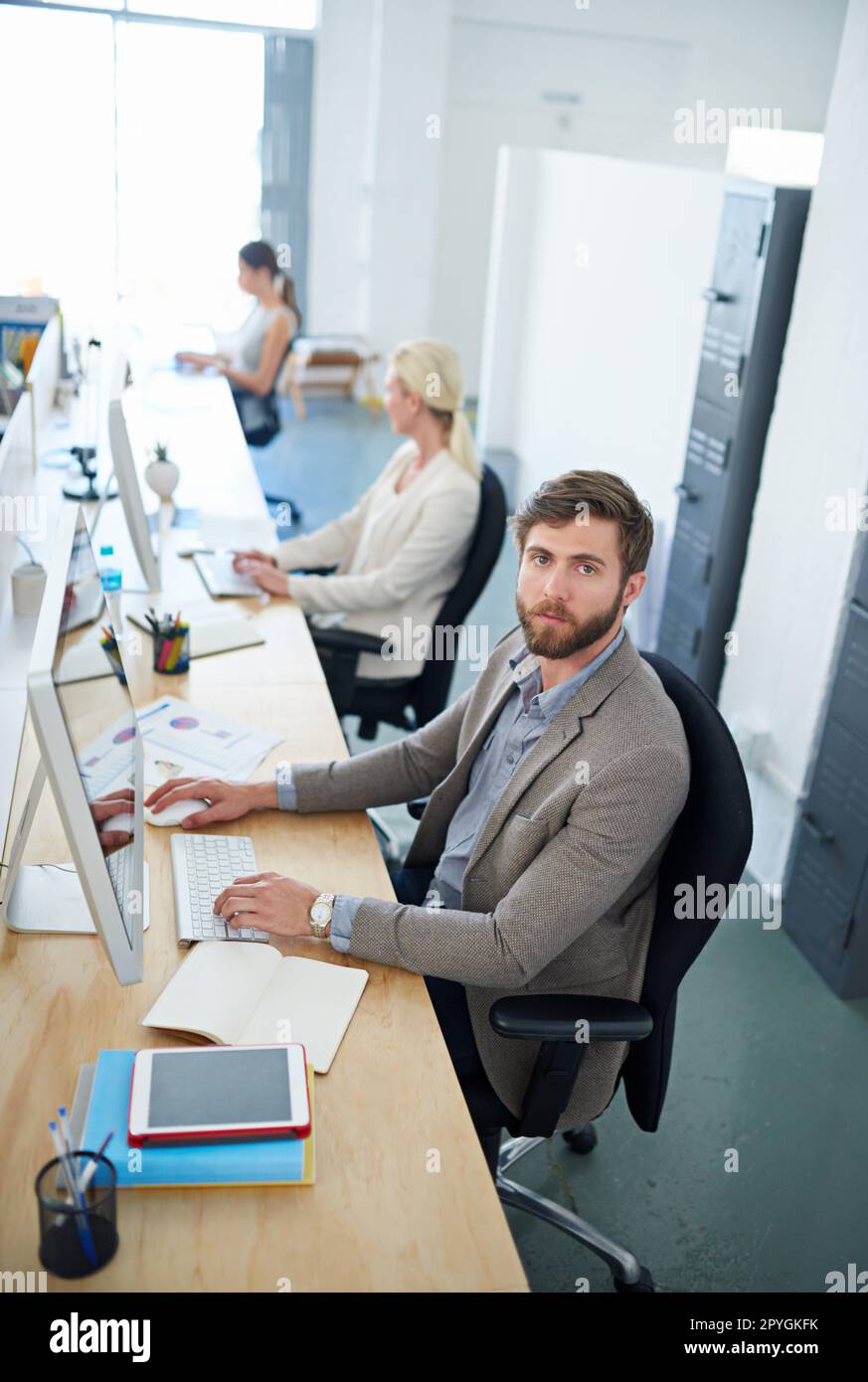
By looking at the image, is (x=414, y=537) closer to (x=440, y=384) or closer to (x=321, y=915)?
(x=440, y=384)

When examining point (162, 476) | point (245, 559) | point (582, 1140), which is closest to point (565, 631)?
point (582, 1140)

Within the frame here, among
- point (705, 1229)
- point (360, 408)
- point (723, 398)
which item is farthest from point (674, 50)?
point (705, 1229)

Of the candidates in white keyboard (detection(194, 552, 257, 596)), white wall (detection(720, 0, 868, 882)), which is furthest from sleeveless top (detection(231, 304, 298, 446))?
white wall (detection(720, 0, 868, 882))

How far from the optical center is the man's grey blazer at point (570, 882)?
1.76m

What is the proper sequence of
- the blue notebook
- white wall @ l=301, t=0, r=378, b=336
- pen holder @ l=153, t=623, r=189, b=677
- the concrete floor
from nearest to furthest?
1. the blue notebook
2. the concrete floor
3. pen holder @ l=153, t=623, r=189, b=677
4. white wall @ l=301, t=0, r=378, b=336

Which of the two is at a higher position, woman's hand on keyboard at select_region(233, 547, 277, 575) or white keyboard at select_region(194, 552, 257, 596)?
woman's hand on keyboard at select_region(233, 547, 277, 575)

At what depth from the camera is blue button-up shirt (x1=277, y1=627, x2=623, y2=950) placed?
2.00 m

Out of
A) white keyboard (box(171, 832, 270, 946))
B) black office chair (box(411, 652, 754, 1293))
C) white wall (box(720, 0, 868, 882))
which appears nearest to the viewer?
black office chair (box(411, 652, 754, 1293))

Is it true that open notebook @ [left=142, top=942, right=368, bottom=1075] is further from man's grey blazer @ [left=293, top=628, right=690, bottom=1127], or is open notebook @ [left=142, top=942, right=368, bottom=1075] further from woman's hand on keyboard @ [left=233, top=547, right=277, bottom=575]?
woman's hand on keyboard @ [left=233, top=547, right=277, bottom=575]

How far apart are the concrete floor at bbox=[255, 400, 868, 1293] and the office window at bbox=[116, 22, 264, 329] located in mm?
6277
